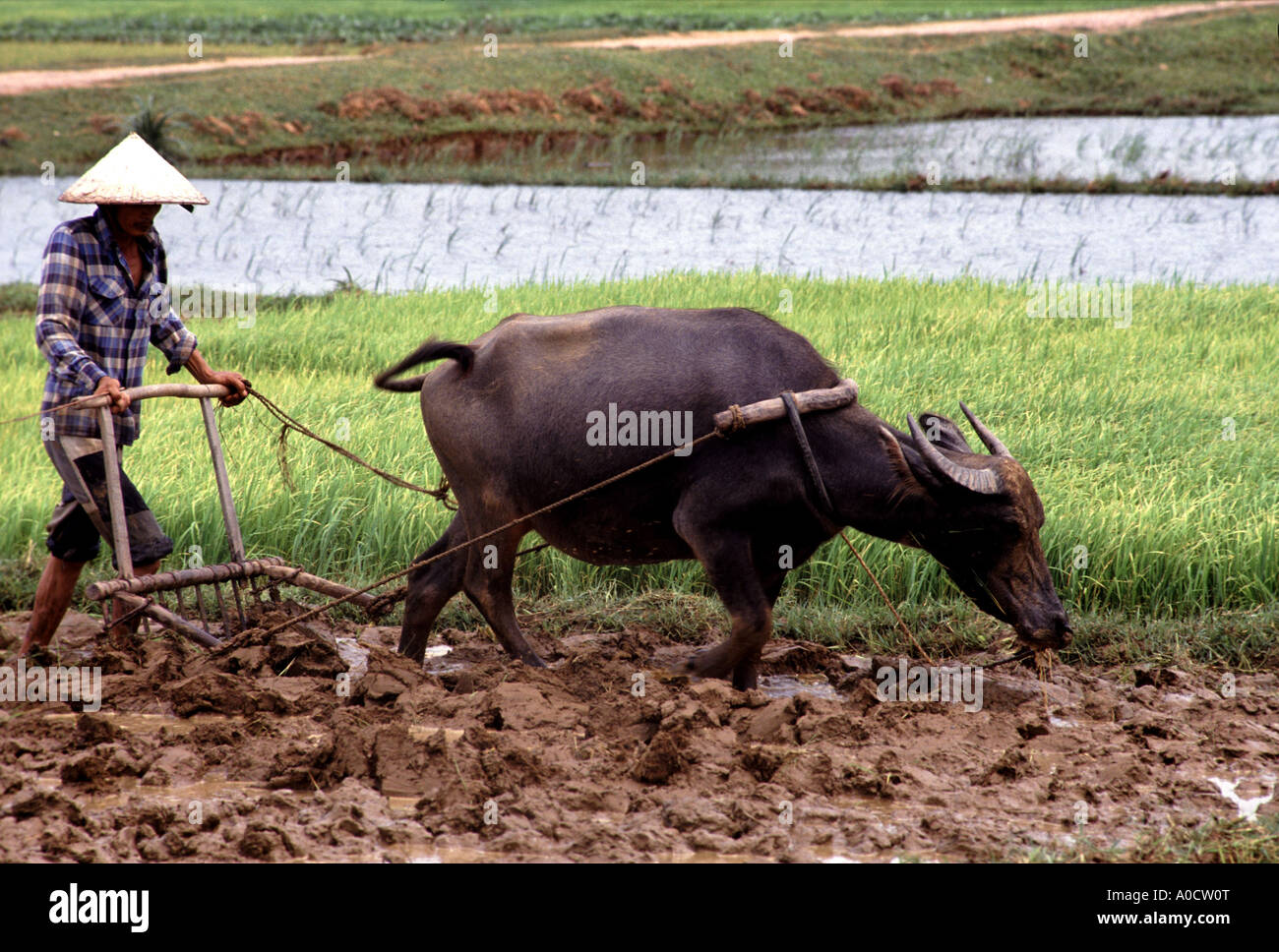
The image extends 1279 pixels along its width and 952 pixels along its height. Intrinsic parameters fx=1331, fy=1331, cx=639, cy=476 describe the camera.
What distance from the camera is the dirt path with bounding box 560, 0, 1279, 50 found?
77.8ft

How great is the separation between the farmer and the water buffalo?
0.77 m

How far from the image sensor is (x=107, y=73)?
19.9 metres

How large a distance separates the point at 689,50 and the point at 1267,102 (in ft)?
29.1

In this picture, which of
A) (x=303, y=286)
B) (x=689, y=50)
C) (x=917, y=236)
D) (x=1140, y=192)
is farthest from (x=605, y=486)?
(x=689, y=50)

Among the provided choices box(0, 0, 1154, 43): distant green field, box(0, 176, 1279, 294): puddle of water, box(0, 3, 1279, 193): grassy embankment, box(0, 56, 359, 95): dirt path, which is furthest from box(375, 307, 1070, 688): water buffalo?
box(0, 0, 1154, 43): distant green field

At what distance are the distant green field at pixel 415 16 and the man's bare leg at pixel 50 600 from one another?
22.2 meters

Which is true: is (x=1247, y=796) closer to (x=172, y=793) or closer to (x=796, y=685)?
(x=796, y=685)

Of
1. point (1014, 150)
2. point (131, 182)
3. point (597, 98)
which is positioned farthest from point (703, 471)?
point (597, 98)

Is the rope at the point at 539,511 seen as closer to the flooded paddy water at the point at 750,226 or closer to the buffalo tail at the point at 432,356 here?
the buffalo tail at the point at 432,356

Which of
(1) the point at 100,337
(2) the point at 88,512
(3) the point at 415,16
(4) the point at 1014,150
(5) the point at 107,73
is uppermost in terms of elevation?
(3) the point at 415,16

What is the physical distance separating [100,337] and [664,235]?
7499mm

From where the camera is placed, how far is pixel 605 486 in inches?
156

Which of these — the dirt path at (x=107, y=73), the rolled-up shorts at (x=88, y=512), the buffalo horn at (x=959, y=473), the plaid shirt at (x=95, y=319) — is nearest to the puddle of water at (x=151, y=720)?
the rolled-up shorts at (x=88, y=512)

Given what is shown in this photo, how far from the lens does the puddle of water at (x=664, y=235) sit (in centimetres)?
977
